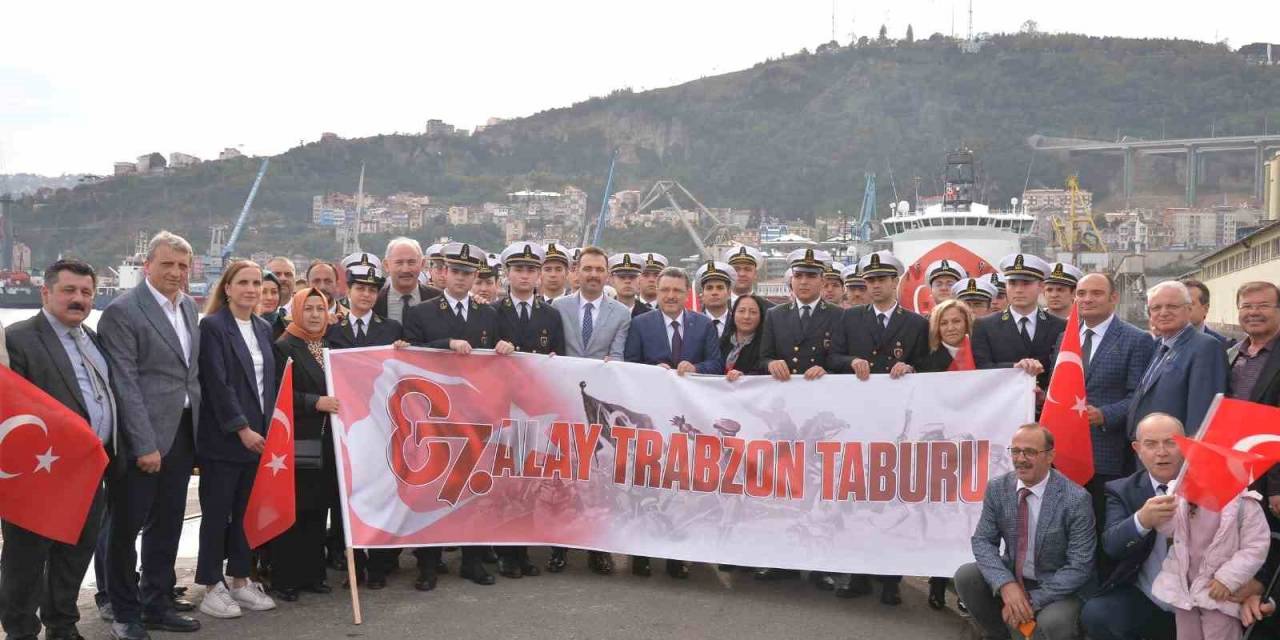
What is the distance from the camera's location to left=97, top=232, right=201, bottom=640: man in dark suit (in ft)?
17.5

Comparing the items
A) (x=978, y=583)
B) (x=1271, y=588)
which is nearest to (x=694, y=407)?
(x=978, y=583)

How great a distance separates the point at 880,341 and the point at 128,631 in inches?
182

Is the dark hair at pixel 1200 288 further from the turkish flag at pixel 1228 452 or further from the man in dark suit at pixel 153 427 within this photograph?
the man in dark suit at pixel 153 427

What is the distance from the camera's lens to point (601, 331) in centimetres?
751

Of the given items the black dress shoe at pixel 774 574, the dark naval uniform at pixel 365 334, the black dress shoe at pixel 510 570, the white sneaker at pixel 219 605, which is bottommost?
the black dress shoe at pixel 774 574

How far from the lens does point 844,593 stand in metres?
6.36

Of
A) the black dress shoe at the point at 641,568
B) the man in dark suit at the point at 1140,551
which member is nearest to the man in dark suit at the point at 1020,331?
the man in dark suit at the point at 1140,551

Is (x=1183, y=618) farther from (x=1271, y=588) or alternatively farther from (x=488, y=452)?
(x=488, y=452)

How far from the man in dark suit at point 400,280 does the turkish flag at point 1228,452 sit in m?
5.19

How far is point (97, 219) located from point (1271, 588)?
127 m

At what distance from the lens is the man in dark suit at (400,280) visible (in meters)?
8.00

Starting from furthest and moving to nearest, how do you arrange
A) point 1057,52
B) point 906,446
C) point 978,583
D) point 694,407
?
point 1057,52 < point 694,407 < point 906,446 < point 978,583

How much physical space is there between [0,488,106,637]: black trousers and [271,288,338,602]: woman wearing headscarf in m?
1.17

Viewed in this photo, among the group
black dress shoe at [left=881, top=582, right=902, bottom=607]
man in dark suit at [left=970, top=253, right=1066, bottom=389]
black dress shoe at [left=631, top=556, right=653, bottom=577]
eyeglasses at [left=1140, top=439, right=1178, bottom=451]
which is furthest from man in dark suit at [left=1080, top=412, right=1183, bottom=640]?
black dress shoe at [left=631, top=556, right=653, bottom=577]
